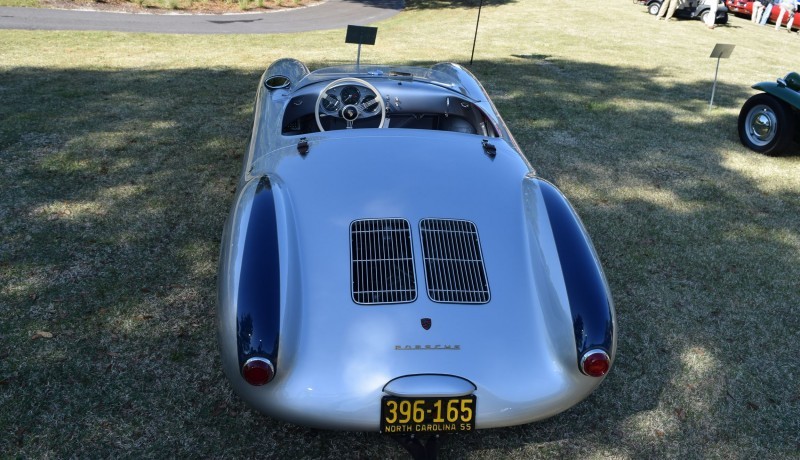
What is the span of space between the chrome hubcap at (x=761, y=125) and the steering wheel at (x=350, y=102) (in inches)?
207

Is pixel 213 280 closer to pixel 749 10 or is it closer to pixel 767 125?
pixel 767 125

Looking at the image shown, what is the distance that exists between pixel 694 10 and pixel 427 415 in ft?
72.4

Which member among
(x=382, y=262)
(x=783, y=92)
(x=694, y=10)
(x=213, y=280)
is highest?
(x=694, y=10)

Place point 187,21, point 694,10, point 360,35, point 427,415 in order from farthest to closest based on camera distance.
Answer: point 694,10 → point 187,21 → point 360,35 → point 427,415

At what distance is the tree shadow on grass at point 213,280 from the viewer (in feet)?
10.0

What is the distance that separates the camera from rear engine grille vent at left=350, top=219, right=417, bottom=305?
2.85 m

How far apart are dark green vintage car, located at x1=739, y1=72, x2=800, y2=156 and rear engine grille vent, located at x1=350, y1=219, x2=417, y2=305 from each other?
5659mm

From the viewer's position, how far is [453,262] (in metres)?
3.02

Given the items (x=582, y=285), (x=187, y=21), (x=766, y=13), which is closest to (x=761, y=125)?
(x=582, y=285)

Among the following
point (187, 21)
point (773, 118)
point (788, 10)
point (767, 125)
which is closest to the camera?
point (773, 118)

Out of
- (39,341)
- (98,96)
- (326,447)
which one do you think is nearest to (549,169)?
(326,447)

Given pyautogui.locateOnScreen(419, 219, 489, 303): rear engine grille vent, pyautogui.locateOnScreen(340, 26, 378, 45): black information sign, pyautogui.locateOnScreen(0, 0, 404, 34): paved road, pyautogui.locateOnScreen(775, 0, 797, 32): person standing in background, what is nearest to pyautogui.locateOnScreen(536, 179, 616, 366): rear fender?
pyautogui.locateOnScreen(419, 219, 489, 303): rear engine grille vent

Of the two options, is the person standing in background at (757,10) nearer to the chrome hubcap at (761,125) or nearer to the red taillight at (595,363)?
the chrome hubcap at (761,125)

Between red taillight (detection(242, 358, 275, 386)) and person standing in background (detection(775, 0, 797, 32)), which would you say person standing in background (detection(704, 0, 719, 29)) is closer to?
person standing in background (detection(775, 0, 797, 32))
